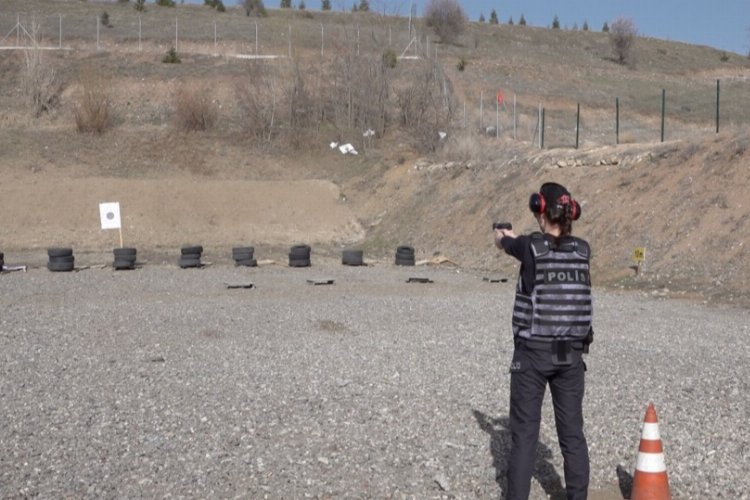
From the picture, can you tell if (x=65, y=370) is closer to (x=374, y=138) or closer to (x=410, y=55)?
(x=374, y=138)

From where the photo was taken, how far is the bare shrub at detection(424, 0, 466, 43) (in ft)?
261

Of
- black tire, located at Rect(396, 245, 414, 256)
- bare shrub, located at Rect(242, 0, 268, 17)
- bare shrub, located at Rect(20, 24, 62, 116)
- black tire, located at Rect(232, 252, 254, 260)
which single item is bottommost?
black tire, located at Rect(232, 252, 254, 260)

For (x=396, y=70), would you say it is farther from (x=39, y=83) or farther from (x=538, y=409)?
(x=538, y=409)

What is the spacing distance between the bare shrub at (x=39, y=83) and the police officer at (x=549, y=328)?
4433 cm

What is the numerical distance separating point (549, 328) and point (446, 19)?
76.6 m

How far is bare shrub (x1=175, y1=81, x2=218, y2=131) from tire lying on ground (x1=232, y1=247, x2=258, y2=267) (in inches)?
729

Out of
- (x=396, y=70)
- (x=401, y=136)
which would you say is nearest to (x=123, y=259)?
(x=401, y=136)

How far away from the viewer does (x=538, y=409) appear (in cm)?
590

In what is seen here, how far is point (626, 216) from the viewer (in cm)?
2416

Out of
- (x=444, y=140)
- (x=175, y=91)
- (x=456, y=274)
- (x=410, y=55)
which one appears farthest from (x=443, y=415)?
(x=410, y=55)

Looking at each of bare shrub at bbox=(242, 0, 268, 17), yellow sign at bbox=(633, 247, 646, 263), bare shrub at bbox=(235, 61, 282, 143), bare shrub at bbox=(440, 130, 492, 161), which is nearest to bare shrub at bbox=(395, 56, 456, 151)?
bare shrub at bbox=(440, 130, 492, 161)

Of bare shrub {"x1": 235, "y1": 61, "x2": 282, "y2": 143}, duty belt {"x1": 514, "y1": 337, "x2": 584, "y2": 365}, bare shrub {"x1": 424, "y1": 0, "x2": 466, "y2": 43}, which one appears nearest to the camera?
duty belt {"x1": 514, "y1": 337, "x2": 584, "y2": 365}

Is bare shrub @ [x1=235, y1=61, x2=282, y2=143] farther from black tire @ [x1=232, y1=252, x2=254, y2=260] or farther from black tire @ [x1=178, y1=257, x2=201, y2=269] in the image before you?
black tire @ [x1=178, y1=257, x2=201, y2=269]

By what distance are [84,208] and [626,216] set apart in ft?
59.6
